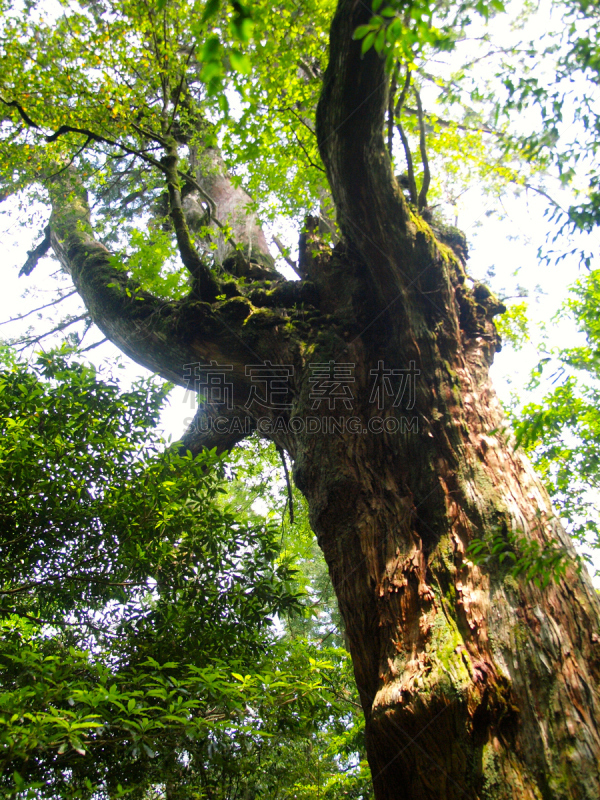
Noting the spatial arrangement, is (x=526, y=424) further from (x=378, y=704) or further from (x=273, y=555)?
(x=273, y=555)

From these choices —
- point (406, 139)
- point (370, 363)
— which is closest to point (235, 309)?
point (370, 363)

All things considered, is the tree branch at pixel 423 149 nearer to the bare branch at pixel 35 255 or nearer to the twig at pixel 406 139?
the twig at pixel 406 139

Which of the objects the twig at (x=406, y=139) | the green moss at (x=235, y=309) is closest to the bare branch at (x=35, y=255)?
the green moss at (x=235, y=309)

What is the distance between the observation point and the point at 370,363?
3.74 meters

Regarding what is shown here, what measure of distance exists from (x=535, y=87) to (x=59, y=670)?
430cm

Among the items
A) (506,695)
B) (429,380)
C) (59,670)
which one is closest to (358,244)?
(429,380)

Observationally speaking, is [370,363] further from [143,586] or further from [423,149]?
[143,586]

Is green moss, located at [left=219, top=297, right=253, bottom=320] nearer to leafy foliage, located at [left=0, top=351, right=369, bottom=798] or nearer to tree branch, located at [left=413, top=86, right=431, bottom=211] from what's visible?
leafy foliage, located at [left=0, top=351, right=369, bottom=798]

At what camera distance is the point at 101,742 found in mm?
1977

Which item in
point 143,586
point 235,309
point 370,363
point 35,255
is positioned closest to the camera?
point 143,586

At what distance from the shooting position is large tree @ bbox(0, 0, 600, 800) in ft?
6.56

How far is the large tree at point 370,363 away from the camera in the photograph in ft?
6.56

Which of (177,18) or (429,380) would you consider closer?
(429,380)

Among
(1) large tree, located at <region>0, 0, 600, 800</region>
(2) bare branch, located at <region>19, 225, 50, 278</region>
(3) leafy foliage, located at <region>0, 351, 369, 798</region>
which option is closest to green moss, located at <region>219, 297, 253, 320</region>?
(1) large tree, located at <region>0, 0, 600, 800</region>
